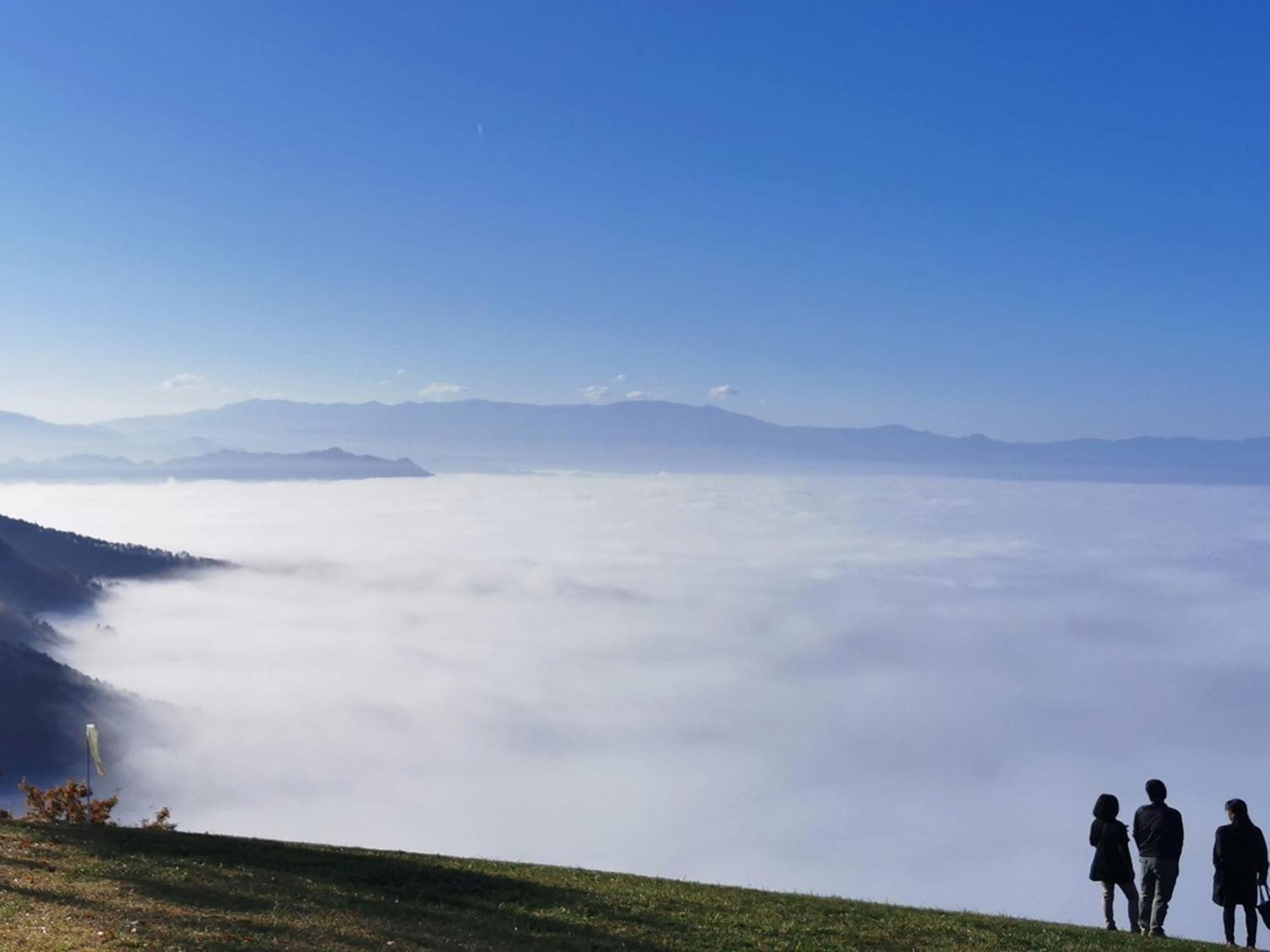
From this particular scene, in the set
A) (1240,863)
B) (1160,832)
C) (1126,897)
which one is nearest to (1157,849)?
(1160,832)

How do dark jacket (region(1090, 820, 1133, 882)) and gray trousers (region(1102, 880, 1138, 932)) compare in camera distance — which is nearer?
dark jacket (region(1090, 820, 1133, 882))

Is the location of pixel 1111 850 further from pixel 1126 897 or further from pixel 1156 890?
pixel 1126 897

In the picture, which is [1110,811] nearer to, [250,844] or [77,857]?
[250,844]

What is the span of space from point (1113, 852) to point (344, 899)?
1604cm

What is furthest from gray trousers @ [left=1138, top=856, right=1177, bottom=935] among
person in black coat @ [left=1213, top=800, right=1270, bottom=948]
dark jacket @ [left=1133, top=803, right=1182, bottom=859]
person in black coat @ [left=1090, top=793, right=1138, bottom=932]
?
person in black coat @ [left=1213, top=800, right=1270, bottom=948]

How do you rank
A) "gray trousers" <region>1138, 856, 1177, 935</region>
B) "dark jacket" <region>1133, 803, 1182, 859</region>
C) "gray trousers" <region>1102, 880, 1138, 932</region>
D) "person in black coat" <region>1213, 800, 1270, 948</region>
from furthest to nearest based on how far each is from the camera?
1. "gray trousers" <region>1102, 880, 1138, 932</region>
2. "gray trousers" <region>1138, 856, 1177, 935</region>
3. "dark jacket" <region>1133, 803, 1182, 859</region>
4. "person in black coat" <region>1213, 800, 1270, 948</region>

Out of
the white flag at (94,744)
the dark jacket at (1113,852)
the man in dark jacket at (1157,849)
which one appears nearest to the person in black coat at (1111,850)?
the dark jacket at (1113,852)

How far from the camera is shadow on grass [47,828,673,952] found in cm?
1789

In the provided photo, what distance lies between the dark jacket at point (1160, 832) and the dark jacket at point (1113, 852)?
0.43 metres

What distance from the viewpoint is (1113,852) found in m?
20.9

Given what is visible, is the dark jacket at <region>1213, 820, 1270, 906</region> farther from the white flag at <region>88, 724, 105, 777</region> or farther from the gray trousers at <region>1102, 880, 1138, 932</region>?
the white flag at <region>88, 724, 105, 777</region>

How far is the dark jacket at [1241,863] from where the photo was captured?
62.7 ft

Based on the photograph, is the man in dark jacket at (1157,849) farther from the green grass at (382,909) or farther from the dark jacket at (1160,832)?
the green grass at (382,909)

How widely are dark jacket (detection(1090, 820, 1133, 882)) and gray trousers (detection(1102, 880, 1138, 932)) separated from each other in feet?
0.56
